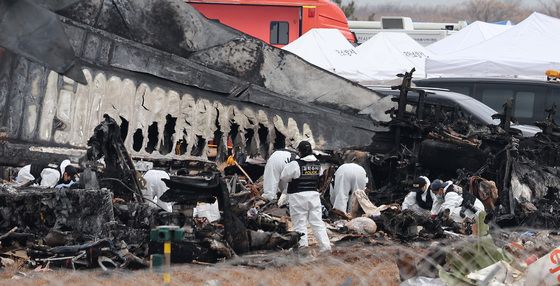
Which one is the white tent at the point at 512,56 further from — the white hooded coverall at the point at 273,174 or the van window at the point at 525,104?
the white hooded coverall at the point at 273,174

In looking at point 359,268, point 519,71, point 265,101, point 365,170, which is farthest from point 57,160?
point 519,71

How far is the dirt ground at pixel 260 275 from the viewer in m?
10.5

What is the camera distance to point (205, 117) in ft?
65.8

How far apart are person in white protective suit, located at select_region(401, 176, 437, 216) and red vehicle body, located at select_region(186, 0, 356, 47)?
1646cm

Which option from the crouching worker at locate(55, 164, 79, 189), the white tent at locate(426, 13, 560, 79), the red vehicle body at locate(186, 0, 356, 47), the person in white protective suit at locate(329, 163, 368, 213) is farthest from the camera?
the red vehicle body at locate(186, 0, 356, 47)

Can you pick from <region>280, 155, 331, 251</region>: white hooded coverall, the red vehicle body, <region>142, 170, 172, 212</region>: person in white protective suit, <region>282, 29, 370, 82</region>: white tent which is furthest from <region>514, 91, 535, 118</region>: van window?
<region>280, 155, 331, 251</region>: white hooded coverall

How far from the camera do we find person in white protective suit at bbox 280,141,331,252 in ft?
51.0

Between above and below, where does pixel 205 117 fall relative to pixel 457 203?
above

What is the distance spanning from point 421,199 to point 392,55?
15.0 m

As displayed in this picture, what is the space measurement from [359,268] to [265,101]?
28.5 feet

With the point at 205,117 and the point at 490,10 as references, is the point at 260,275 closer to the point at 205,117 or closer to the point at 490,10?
the point at 205,117

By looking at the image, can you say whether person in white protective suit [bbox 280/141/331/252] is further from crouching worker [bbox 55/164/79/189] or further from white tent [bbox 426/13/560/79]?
white tent [bbox 426/13/560/79]

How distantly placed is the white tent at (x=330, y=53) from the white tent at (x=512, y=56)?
196 cm

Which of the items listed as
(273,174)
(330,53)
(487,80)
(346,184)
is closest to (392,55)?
(330,53)
